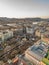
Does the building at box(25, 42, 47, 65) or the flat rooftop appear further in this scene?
the flat rooftop

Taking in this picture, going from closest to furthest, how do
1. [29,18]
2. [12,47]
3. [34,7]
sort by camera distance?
1. [12,47]
2. [34,7]
3. [29,18]

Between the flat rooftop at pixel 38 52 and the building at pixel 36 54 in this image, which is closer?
the building at pixel 36 54

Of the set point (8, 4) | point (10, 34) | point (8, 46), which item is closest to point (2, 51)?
point (8, 46)

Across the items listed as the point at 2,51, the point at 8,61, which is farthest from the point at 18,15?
the point at 8,61

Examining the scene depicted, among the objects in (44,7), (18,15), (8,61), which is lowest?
(8,61)

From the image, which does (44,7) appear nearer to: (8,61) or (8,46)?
(8,46)

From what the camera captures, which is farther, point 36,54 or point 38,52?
point 38,52

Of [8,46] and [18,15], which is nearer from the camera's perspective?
[8,46]

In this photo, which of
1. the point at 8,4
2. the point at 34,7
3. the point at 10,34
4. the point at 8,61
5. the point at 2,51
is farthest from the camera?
the point at 34,7

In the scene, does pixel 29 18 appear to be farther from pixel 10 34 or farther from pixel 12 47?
pixel 12 47

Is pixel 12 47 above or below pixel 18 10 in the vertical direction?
below
